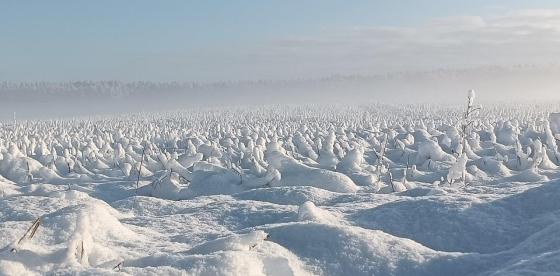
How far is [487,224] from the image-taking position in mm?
6004

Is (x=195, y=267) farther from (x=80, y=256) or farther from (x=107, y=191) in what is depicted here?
(x=107, y=191)

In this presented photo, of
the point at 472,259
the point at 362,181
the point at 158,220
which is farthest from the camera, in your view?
the point at 362,181

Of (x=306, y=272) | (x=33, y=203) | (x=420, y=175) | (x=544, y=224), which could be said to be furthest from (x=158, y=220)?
(x=420, y=175)

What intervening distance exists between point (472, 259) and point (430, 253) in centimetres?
32

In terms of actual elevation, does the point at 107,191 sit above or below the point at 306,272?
below

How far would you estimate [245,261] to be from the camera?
3949mm

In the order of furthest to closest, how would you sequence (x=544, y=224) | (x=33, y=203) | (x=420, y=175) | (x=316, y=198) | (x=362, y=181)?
(x=420, y=175)
(x=362, y=181)
(x=316, y=198)
(x=33, y=203)
(x=544, y=224)

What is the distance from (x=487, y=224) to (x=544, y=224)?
574 mm

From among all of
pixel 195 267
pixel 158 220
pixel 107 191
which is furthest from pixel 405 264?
pixel 107 191

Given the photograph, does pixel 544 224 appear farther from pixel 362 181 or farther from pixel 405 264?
pixel 362 181

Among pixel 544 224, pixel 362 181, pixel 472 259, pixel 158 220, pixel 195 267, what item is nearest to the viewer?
pixel 195 267

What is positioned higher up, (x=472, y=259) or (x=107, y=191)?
(x=472, y=259)

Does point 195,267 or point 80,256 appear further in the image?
point 80,256

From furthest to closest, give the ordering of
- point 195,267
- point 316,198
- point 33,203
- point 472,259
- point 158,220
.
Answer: point 316,198 < point 33,203 < point 158,220 < point 472,259 < point 195,267
